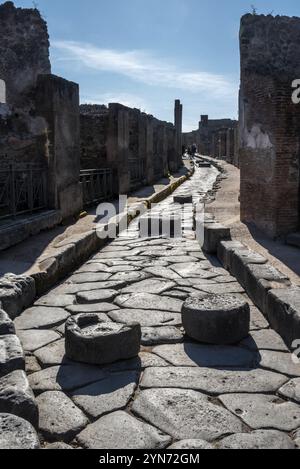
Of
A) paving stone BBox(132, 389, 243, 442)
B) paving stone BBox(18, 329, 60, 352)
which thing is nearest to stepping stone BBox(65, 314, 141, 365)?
paving stone BBox(18, 329, 60, 352)

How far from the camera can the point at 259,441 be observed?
8.02 ft

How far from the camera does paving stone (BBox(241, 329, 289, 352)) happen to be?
3.75 metres

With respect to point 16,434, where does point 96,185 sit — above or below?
above

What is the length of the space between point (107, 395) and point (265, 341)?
148 centimetres

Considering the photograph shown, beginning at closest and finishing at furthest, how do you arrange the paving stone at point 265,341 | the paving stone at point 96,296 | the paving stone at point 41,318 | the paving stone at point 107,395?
the paving stone at point 107,395
the paving stone at point 265,341
the paving stone at point 41,318
the paving stone at point 96,296

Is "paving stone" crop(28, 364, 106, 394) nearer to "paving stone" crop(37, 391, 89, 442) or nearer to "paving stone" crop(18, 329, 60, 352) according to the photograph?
"paving stone" crop(37, 391, 89, 442)

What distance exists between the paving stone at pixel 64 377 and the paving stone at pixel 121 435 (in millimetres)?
494

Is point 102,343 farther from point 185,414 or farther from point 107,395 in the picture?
point 185,414

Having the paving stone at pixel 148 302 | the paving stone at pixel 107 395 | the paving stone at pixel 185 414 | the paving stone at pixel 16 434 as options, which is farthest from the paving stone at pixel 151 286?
the paving stone at pixel 16 434

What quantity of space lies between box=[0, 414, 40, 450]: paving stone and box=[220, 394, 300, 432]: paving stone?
1.16 m

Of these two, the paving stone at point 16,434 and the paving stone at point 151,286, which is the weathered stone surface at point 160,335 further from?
the paving stone at point 16,434

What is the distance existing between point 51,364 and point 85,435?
987 millimetres

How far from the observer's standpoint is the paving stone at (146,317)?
4254 millimetres

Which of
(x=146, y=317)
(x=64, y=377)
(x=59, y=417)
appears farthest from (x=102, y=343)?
(x=146, y=317)
